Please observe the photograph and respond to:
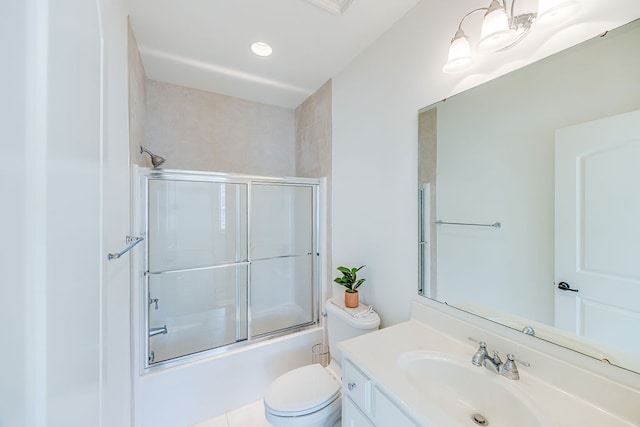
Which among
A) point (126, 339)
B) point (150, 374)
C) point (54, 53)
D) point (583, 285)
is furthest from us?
point (150, 374)

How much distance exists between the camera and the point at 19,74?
40 centimetres

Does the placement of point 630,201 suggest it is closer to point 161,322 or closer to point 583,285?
point 583,285

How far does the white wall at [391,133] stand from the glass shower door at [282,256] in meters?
0.44

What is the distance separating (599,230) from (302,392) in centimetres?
141

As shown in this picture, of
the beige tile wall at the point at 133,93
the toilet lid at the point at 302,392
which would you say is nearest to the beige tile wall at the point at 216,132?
the beige tile wall at the point at 133,93

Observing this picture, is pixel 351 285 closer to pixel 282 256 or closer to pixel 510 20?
pixel 282 256

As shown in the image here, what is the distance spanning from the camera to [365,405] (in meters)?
0.94

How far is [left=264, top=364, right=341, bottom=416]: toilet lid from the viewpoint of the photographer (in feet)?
3.95

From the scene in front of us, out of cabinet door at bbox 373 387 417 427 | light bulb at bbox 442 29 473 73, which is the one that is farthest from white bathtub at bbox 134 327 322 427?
light bulb at bbox 442 29 473 73

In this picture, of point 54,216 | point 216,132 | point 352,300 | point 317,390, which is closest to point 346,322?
point 352,300

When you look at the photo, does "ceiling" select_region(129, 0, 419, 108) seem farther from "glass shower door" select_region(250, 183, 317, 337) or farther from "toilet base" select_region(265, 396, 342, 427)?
"toilet base" select_region(265, 396, 342, 427)

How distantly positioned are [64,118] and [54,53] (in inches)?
4.8

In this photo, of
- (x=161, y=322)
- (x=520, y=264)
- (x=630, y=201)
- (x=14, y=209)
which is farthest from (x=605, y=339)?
(x=161, y=322)

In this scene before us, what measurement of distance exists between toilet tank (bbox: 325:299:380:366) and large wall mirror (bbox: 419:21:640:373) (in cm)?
40
